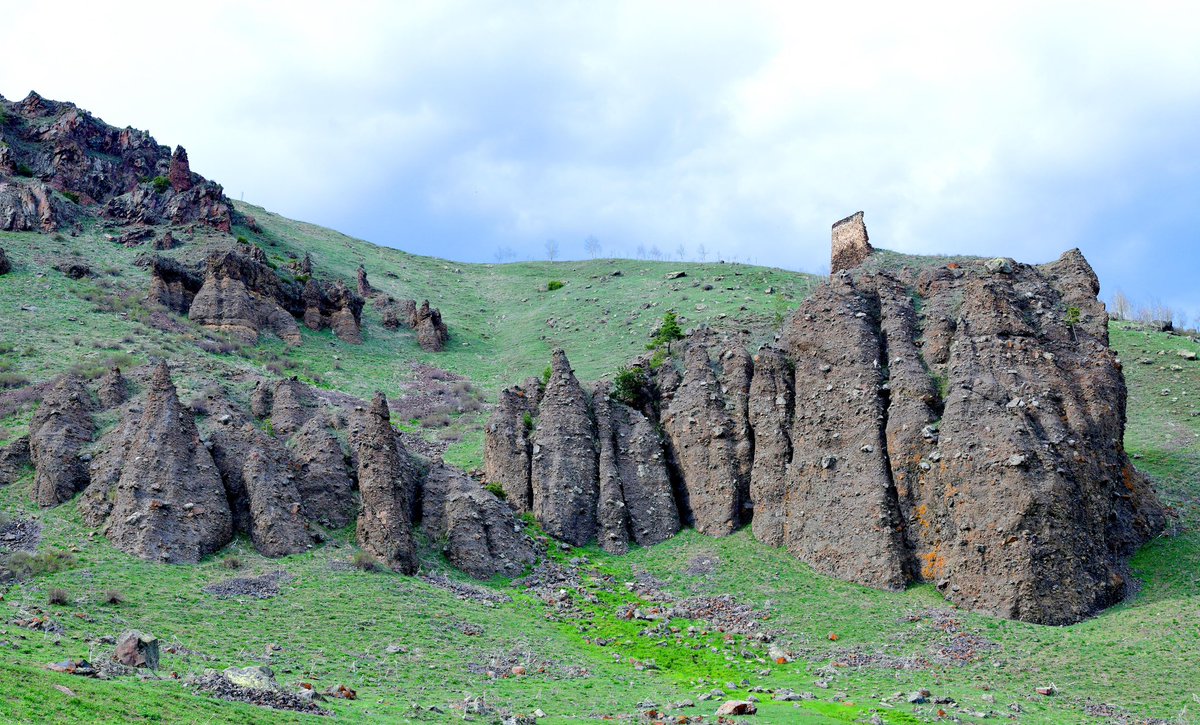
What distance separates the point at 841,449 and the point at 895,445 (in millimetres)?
2513

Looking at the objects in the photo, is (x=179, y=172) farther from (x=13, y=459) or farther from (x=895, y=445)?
(x=895, y=445)

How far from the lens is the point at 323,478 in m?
45.1

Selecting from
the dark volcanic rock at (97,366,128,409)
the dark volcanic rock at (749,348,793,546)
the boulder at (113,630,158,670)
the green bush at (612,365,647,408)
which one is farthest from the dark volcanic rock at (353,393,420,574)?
the dark volcanic rock at (749,348,793,546)

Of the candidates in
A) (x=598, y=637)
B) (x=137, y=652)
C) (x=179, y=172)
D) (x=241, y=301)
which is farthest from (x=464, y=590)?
(x=179, y=172)

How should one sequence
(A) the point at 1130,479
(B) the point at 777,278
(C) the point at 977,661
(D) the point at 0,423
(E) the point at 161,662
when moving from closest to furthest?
1. (E) the point at 161,662
2. (C) the point at 977,661
3. (A) the point at 1130,479
4. (D) the point at 0,423
5. (B) the point at 777,278

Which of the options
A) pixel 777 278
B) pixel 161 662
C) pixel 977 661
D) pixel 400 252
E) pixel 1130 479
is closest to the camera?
pixel 161 662

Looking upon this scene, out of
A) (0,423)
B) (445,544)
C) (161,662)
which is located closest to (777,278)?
(445,544)

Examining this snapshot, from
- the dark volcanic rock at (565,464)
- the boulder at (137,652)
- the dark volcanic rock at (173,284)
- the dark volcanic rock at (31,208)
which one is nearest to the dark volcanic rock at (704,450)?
the dark volcanic rock at (565,464)

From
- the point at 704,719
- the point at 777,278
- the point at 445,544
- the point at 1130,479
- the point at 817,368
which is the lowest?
the point at 704,719

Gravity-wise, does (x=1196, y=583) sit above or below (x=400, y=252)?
below

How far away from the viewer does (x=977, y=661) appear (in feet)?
115

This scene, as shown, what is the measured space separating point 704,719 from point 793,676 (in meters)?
7.93

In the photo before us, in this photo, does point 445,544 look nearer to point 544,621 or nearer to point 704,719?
point 544,621

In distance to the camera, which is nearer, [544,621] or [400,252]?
[544,621]
